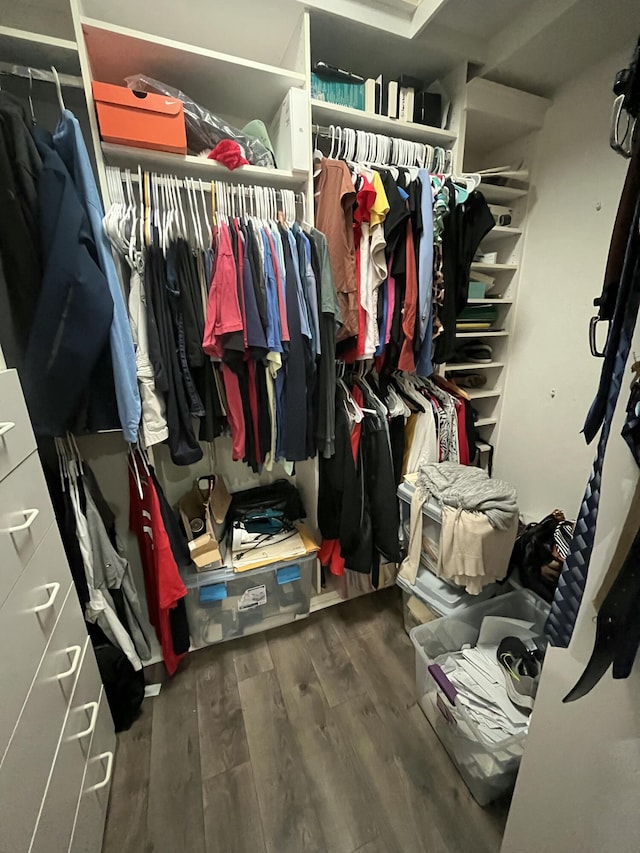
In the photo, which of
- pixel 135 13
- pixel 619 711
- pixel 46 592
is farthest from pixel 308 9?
pixel 619 711

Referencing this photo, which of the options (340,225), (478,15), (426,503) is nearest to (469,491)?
(426,503)

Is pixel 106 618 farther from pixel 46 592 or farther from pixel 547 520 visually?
pixel 547 520

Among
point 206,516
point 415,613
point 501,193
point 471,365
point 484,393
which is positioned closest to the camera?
point 206,516

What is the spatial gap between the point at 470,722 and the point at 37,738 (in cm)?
114

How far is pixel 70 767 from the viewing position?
825 millimetres

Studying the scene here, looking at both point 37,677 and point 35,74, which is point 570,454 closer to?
point 37,677

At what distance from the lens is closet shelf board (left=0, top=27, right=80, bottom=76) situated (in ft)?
3.07

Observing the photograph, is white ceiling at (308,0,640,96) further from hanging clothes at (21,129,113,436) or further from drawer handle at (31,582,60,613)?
drawer handle at (31,582,60,613)

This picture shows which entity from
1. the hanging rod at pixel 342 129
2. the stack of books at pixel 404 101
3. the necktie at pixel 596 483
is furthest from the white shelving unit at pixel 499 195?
the necktie at pixel 596 483

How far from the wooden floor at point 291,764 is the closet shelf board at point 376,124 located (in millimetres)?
2288

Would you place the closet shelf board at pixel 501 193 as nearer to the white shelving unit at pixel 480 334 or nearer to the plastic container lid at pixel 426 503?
→ the white shelving unit at pixel 480 334

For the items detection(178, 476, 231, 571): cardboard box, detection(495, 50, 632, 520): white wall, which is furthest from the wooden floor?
detection(495, 50, 632, 520): white wall

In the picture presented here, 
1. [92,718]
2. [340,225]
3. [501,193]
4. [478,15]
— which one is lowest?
[92,718]

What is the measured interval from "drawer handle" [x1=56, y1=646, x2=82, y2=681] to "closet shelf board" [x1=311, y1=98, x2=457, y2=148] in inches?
75.1
